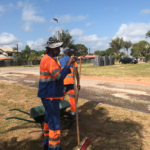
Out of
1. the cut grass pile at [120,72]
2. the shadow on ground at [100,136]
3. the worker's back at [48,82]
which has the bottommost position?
the shadow on ground at [100,136]

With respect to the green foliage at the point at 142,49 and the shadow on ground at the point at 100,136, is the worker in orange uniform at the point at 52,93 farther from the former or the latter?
the green foliage at the point at 142,49

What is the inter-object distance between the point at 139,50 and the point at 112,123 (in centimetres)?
8290

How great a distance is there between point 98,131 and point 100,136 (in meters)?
0.25

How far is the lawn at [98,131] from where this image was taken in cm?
327

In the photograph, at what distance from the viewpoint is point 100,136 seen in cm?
360

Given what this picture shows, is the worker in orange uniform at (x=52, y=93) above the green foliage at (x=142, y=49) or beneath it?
beneath

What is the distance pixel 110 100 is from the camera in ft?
21.0

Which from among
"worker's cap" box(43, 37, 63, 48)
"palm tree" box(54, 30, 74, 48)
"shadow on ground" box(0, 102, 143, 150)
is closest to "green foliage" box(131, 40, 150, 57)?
"palm tree" box(54, 30, 74, 48)

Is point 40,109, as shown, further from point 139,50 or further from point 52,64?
point 139,50

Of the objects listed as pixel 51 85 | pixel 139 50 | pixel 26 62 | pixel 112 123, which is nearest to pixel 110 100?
pixel 112 123

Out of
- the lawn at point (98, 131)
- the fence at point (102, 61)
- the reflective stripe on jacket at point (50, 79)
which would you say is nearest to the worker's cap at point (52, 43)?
the reflective stripe on jacket at point (50, 79)

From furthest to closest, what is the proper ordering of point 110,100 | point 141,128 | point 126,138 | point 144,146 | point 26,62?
1. point 26,62
2. point 110,100
3. point 141,128
4. point 126,138
5. point 144,146

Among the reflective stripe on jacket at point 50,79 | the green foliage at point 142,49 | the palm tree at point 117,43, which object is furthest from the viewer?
the green foliage at point 142,49

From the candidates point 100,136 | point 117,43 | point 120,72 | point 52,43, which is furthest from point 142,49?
point 52,43
